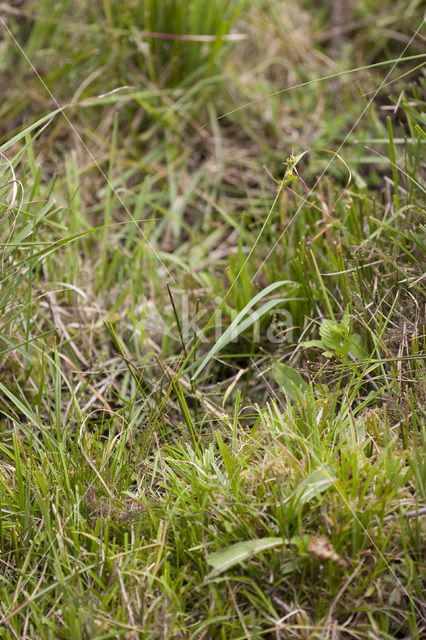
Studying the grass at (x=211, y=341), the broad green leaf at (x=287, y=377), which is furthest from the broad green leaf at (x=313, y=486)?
the broad green leaf at (x=287, y=377)

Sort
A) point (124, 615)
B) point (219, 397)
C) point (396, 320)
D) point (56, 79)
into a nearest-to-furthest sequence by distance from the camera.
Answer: point (124, 615) < point (396, 320) < point (219, 397) < point (56, 79)

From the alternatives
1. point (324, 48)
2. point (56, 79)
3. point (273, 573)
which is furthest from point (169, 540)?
point (324, 48)

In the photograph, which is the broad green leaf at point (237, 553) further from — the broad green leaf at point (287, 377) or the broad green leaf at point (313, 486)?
the broad green leaf at point (287, 377)

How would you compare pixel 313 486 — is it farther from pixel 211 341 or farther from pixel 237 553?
pixel 211 341

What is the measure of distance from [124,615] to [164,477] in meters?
0.33

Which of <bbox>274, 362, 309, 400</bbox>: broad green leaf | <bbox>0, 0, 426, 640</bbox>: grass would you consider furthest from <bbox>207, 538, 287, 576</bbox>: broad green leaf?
<bbox>274, 362, 309, 400</bbox>: broad green leaf

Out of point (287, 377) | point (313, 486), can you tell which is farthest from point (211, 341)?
point (313, 486)

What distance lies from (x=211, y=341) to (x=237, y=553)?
2.90 feet

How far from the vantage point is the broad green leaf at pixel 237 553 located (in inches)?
46.8

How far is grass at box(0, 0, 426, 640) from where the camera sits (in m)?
1.21

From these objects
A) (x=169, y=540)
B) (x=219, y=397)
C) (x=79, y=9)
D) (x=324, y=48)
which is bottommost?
(x=219, y=397)

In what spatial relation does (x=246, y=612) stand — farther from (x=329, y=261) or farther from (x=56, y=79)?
(x=56, y=79)

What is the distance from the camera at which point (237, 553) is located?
1206 mm

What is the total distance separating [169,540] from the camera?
1332mm
